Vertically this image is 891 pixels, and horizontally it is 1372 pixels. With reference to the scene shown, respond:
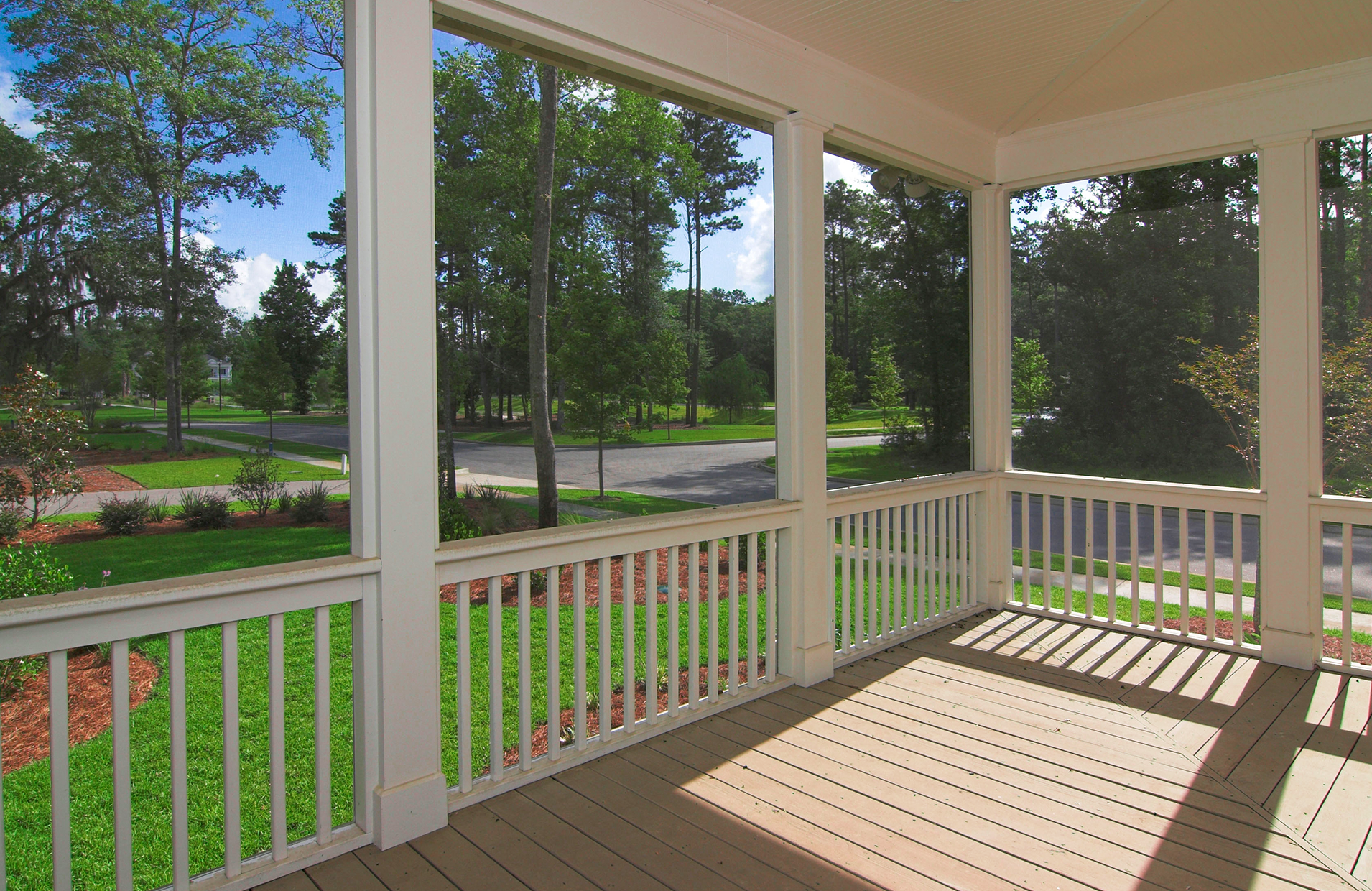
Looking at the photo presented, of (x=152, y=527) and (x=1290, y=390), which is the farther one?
(x=1290, y=390)

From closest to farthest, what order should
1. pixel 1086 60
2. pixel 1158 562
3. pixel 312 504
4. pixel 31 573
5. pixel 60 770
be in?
pixel 60 770
pixel 31 573
pixel 312 504
pixel 1086 60
pixel 1158 562

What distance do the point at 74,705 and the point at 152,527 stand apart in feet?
4.49

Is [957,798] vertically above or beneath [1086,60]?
beneath

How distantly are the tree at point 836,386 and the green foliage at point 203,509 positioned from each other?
8.10 feet

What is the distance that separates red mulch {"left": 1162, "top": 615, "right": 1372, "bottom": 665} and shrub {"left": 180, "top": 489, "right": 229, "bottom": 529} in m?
4.49

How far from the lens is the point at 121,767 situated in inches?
73.7

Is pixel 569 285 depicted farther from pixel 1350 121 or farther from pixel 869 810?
pixel 1350 121

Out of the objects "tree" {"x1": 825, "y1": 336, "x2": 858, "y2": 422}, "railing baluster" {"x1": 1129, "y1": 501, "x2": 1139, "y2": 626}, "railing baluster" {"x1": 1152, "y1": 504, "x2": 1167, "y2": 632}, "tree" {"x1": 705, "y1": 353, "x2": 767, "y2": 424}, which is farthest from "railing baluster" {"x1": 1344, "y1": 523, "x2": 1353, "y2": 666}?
"tree" {"x1": 705, "y1": 353, "x2": 767, "y2": 424}

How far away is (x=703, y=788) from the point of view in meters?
2.65

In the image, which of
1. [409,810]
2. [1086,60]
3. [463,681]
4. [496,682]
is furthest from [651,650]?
[1086,60]

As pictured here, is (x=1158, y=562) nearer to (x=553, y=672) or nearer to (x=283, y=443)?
(x=553, y=672)

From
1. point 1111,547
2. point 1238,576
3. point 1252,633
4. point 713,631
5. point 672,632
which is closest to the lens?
point 672,632

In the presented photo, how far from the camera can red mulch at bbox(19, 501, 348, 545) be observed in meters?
1.99

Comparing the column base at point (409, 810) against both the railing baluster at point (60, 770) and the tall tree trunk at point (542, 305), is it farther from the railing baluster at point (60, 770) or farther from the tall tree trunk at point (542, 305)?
the tall tree trunk at point (542, 305)
